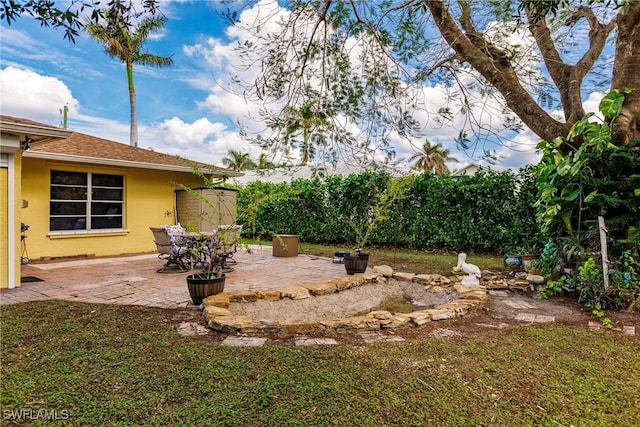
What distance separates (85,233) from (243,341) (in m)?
7.67

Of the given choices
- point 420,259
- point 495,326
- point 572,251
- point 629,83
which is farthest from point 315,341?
point 420,259

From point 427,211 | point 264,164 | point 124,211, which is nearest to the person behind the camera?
point 264,164

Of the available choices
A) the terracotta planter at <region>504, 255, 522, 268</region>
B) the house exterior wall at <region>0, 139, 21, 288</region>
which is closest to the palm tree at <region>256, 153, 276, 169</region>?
the house exterior wall at <region>0, 139, 21, 288</region>

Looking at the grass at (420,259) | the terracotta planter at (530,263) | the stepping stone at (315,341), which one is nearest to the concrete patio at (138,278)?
the grass at (420,259)

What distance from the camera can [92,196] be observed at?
9.30 meters

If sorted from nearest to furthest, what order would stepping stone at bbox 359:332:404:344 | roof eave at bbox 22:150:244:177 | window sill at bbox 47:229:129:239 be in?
stepping stone at bbox 359:332:404:344, roof eave at bbox 22:150:244:177, window sill at bbox 47:229:129:239

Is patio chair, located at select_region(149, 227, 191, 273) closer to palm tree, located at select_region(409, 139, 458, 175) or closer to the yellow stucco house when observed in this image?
the yellow stucco house

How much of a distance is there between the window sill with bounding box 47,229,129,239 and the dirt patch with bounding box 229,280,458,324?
255 inches

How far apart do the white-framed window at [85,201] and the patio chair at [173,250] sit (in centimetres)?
263

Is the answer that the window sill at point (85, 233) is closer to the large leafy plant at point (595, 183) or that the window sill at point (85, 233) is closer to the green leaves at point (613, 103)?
the large leafy plant at point (595, 183)

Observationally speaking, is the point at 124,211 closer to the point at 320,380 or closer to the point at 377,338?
the point at 377,338

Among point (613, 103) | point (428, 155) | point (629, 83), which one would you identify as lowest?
point (428, 155)

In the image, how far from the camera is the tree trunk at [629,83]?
5.46m

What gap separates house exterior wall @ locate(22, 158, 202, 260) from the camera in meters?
8.36
